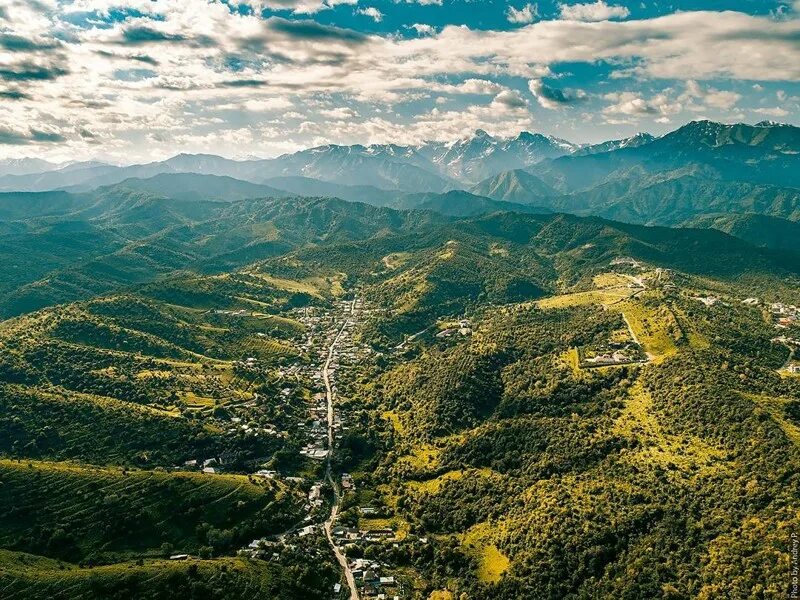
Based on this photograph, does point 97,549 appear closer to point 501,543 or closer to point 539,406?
point 501,543

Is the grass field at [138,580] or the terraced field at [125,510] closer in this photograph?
the grass field at [138,580]

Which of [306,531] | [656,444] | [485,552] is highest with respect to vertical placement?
[656,444]

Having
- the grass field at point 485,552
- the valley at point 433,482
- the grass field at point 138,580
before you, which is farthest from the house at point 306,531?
the grass field at point 485,552

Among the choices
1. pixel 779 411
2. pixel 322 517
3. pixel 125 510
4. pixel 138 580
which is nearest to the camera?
pixel 138 580

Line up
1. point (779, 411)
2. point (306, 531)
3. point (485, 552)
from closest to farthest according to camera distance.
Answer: point (485, 552) < point (306, 531) < point (779, 411)

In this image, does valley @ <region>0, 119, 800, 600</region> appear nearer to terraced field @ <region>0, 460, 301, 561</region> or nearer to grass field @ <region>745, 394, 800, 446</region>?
terraced field @ <region>0, 460, 301, 561</region>

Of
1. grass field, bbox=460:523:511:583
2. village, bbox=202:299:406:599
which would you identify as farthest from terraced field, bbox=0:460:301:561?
grass field, bbox=460:523:511:583

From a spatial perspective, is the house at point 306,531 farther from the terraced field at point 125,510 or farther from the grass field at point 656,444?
the grass field at point 656,444

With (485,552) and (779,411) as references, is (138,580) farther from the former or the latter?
(779,411)

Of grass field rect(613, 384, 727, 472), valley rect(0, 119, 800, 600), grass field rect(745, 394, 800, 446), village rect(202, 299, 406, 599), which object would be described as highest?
grass field rect(745, 394, 800, 446)

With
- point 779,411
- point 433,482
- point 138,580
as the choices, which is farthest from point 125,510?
point 779,411

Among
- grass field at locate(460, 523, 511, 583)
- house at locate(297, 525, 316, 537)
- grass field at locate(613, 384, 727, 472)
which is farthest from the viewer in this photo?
house at locate(297, 525, 316, 537)

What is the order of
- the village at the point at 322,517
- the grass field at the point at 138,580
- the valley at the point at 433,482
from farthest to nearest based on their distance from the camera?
1. the village at the point at 322,517
2. the valley at the point at 433,482
3. the grass field at the point at 138,580
